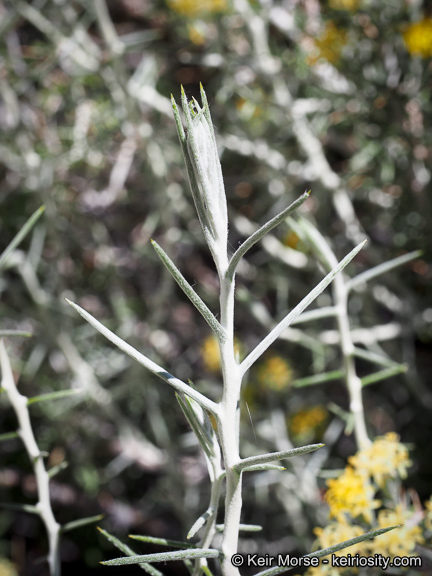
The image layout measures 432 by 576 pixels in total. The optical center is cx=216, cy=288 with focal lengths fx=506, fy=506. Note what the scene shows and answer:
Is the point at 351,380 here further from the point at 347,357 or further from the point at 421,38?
the point at 421,38

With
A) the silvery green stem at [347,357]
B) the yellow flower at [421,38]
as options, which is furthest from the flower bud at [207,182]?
the yellow flower at [421,38]

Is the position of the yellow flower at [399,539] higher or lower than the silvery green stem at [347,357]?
lower

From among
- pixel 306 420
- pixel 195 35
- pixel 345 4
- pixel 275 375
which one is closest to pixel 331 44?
pixel 345 4

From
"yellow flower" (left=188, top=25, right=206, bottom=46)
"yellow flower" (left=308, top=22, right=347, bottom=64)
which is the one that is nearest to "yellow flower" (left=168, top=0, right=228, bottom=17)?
"yellow flower" (left=188, top=25, right=206, bottom=46)

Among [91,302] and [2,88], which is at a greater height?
[2,88]

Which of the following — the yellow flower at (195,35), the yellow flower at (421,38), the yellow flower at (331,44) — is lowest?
the yellow flower at (421,38)

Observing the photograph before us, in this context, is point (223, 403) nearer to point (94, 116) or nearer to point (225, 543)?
point (225, 543)

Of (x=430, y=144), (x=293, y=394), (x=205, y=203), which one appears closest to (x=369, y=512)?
(x=205, y=203)

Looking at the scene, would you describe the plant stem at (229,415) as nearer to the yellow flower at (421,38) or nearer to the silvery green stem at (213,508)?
the silvery green stem at (213,508)
